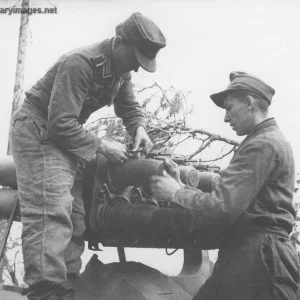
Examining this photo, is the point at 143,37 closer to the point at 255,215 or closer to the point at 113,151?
the point at 113,151

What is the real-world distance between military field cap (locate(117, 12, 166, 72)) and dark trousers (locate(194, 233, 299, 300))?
4.73 ft

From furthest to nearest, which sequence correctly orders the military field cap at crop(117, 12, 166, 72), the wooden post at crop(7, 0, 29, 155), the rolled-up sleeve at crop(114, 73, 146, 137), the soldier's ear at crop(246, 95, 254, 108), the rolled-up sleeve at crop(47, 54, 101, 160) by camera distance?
1. the wooden post at crop(7, 0, 29, 155)
2. the rolled-up sleeve at crop(114, 73, 146, 137)
3. the military field cap at crop(117, 12, 166, 72)
4. the rolled-up sleeve at crop(47, 54, 101, 160)
5. the soldier's ear at crop(246, 95, 254, 108)

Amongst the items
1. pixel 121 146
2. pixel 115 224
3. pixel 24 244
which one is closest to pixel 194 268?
pixel 115 224

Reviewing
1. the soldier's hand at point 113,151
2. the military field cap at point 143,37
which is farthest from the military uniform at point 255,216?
the military field cap at point 143,37

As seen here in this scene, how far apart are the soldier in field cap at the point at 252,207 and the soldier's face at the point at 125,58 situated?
2.73ft

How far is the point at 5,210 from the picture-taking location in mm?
4324

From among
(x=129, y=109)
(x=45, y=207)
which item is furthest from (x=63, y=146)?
(x=129, y=109)

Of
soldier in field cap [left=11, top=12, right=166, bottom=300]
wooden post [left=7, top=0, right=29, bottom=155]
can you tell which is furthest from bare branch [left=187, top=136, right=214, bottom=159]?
soldier in field cap [left=11, top=12, right=166, bottom=300]

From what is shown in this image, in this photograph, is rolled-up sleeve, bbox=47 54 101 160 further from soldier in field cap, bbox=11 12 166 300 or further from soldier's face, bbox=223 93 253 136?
soldier's face, bbox=223 93 253 136

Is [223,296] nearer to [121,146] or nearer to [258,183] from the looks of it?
[258,183]

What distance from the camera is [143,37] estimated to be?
3.88 meters

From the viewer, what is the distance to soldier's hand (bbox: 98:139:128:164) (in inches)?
155

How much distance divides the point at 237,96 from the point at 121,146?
0.97m

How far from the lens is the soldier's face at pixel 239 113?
11.4 ft
